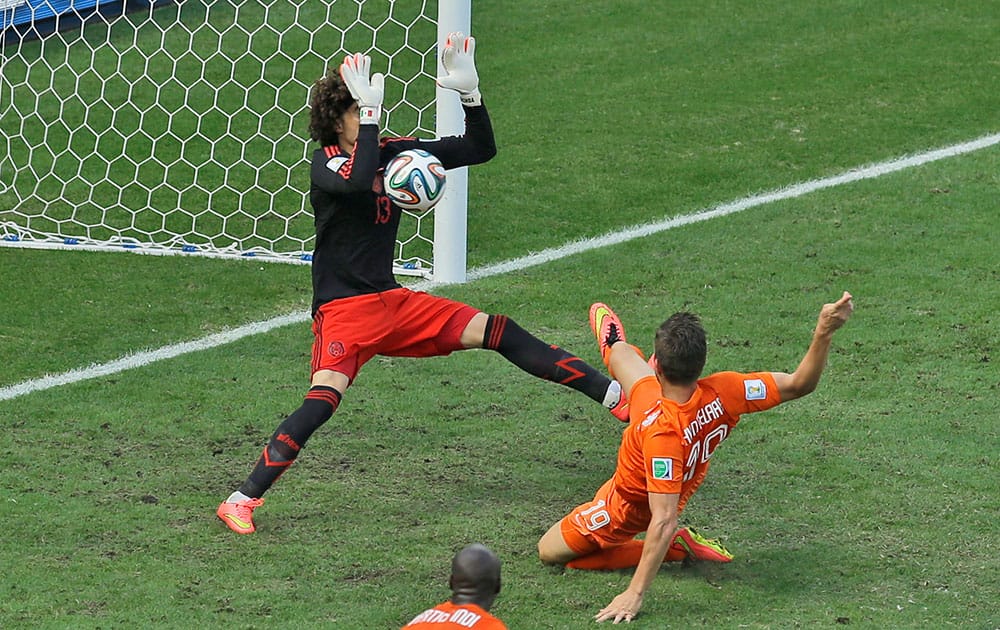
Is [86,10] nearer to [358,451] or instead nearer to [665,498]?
[358,451]

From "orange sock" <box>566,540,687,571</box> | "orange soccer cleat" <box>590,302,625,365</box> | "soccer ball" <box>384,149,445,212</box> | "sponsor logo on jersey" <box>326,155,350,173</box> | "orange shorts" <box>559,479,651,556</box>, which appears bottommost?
"orange sock" <box>566,540,687,571</box>

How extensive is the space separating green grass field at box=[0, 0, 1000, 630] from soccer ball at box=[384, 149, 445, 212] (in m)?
1.19

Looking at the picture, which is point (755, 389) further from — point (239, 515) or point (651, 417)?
point (239, 515)

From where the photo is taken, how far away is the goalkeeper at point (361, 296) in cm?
551

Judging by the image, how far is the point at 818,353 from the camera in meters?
4.71

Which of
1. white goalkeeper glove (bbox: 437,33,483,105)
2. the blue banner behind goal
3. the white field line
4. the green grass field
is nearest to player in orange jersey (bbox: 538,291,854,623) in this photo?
the green grass field

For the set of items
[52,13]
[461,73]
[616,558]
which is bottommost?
[616,558]

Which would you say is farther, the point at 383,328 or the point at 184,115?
the point at 184,115

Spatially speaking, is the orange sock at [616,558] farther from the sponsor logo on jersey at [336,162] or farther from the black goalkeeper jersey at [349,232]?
the sponsor logo on jersey at [336,162]

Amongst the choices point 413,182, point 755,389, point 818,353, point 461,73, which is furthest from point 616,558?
point 461,73

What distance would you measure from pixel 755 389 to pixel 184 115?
293 inches

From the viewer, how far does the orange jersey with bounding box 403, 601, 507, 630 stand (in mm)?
3361

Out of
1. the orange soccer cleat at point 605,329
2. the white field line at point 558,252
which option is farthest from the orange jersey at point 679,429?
the white field line at point 558,252

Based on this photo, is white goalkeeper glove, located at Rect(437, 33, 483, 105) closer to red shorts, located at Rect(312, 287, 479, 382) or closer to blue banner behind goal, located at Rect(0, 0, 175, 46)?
red shorts, located at Rect(312, 287, 479, 382)
